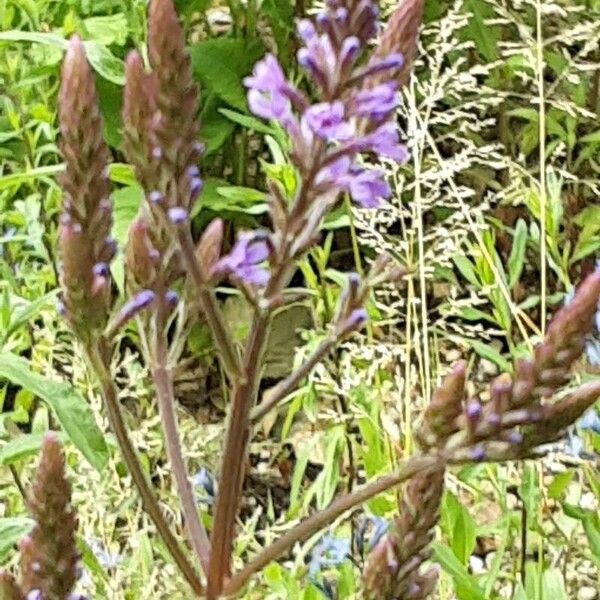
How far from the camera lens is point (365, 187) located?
2.72 ft

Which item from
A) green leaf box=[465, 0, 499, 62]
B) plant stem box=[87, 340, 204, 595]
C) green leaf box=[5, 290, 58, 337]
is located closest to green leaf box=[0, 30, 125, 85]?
green leaf box=[5, 290, 58, 337]

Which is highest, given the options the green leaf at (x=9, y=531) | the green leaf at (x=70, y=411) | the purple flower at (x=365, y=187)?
the purple flower at (x=365, y=187)

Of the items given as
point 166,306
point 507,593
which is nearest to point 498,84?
point 507,593

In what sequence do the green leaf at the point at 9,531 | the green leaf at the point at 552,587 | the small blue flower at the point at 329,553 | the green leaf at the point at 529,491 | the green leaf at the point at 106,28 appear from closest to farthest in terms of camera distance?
1. the green leaf at the point at 9,531
2. the green leaf at the point at 552,587
3. the green leaf at the point at 529,491
4. the small blue flower at the point at 329,553
5. the green leaf at the point at 106,28

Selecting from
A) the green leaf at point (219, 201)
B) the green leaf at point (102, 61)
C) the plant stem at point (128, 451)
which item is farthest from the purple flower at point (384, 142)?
the green leaf at point (219, 201)

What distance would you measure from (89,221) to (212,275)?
0.29 ft

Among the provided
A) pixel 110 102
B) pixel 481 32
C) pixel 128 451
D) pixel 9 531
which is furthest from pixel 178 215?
pixel 481 32

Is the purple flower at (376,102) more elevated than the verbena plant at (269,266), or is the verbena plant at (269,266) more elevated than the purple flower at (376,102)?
the purple flower at (376,102)

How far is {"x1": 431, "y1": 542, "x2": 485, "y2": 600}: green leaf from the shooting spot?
4.44ft

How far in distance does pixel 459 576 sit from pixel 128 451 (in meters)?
0.55

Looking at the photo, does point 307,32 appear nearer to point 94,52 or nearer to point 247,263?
point 247,263

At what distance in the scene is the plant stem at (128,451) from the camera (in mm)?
897

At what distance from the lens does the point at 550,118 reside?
2.90 m

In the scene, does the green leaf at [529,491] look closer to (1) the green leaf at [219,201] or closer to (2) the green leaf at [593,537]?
(2) the green leaf at [593,537]
